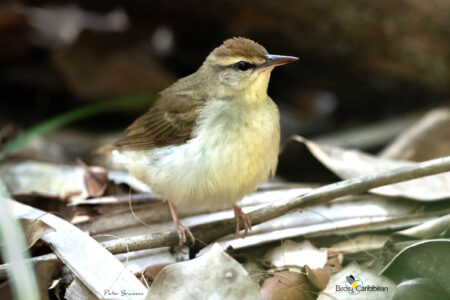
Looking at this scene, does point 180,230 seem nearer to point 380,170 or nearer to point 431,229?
point 431,229

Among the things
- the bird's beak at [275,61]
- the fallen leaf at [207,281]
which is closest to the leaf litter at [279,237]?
the fallen leaf at [207,281]

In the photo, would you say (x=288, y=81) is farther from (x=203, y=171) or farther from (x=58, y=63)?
(x=203, y=171)

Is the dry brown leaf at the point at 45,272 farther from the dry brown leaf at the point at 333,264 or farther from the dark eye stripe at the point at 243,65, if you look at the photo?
the dark eye stripe at the point at 243,65

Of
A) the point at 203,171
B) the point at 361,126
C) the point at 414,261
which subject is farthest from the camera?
the point at 361,126

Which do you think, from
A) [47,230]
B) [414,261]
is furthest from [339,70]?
[47,230]

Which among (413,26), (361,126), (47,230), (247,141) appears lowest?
(361,126)

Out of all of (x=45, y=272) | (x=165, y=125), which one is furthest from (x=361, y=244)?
(x=45, y=272)
